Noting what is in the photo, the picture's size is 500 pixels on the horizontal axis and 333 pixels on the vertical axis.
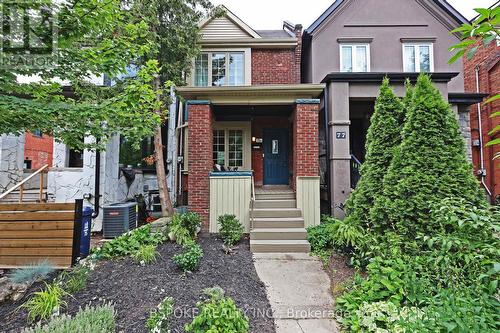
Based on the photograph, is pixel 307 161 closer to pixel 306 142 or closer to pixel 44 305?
pixel 306 142

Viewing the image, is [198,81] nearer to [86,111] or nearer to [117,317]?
[86,111]

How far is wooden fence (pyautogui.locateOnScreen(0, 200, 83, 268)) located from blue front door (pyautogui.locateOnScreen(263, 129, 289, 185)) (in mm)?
6337

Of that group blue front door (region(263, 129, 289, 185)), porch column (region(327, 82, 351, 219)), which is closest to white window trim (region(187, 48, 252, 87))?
blue front door (region(263, 129, 289, 185))

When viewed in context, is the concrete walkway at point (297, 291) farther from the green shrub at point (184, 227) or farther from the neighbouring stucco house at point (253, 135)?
the green shrub at point (184, 227)

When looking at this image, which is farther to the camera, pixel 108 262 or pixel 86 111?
pixel 108 262

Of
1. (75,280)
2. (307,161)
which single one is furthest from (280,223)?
(75,280)

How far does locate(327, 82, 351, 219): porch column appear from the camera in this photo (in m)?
6.68

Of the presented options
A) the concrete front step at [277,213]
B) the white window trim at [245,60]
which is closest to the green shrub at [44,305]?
the concrete front step at [277,213]

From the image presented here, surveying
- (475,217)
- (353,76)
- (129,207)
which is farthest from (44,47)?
(353,76)

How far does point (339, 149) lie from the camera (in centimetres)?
675

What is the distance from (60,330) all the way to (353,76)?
25.3 ft

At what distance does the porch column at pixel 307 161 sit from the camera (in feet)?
20.8

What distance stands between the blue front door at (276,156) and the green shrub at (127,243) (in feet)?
16.3

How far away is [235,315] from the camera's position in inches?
98.3
